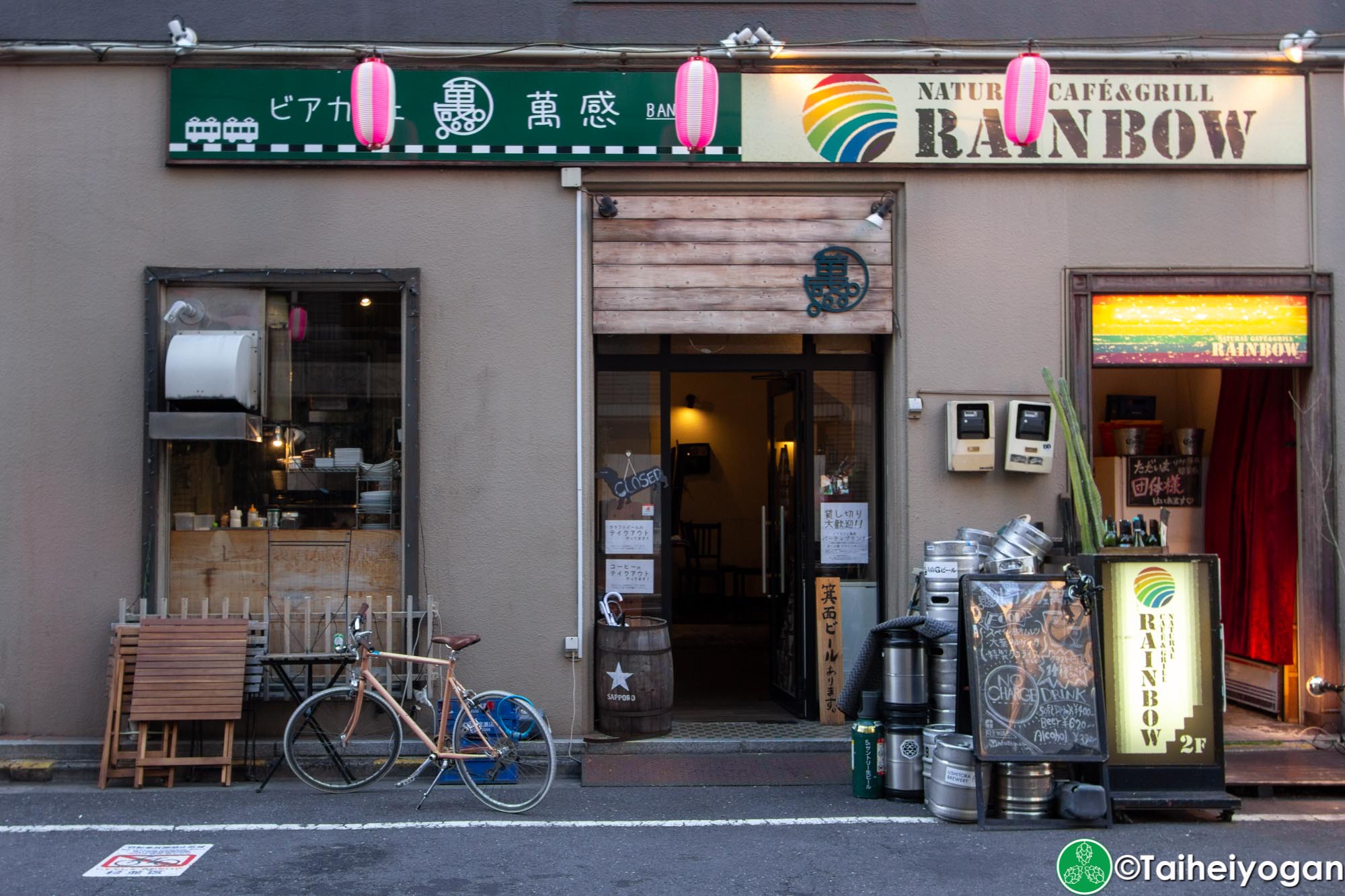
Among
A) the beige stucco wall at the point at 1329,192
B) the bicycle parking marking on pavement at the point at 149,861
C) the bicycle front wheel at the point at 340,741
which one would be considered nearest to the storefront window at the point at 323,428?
the bicycle front wheel at the point at 340,741

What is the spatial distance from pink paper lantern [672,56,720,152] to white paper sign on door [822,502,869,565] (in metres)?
3.20

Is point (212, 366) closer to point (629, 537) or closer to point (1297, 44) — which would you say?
point (629, 537)

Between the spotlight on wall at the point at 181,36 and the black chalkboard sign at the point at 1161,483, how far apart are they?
27.0ft

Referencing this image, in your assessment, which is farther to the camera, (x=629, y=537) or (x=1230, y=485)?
(x=1230, y=485)

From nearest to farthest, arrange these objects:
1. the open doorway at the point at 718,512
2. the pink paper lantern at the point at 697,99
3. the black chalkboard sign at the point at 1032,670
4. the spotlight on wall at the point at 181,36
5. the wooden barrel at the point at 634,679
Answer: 1. the black chalkboard sign at the point at 1032,670
2. the pink paper lantern at the point at 697,99
3. the spotlight on wall at the point at 181,36
4. the wooden barrel at the point at 634,679
5. the open doorway at the point at 718,512

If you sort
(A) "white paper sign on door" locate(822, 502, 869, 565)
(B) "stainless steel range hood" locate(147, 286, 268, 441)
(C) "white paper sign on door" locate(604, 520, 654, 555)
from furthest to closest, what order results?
(A) "white paper sign on door" locate(822, 502, 869, 565), (C) "white paper sign on door" locate(604, 520, 654, 555), (B) "stainless steel range hood" locate(147, 286, 268, 441)

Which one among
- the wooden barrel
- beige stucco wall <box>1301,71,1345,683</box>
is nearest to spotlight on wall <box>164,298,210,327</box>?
the wooden barrel

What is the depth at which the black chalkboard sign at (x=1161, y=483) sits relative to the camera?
406 inches

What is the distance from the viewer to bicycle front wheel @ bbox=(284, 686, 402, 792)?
7.36 m

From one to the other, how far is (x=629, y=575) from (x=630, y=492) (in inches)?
25.5

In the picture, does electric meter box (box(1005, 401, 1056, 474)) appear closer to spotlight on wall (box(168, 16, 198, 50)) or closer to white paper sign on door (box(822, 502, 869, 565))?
white paper sign on door (box(822, 502, 869, 565))

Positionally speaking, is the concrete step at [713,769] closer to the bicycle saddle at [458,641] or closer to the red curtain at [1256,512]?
the bicycle saddle at [458,641]

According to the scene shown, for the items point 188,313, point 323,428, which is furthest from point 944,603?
point 188,313

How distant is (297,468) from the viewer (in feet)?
28.6
